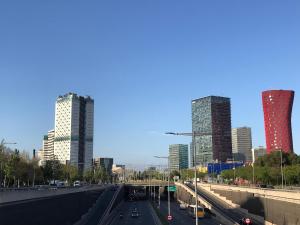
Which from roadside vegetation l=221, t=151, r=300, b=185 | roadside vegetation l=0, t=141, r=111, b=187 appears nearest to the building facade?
roadside vegetation l=221, t=151, r=300, b=185

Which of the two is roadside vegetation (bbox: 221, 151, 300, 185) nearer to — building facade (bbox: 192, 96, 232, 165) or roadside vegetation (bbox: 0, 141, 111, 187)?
building facade (bbox: 192, 96, 232, 165)

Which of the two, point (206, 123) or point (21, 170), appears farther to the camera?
point (21, 170)

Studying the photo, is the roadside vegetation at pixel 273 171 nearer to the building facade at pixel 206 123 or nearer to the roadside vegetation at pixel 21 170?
the building facade at pixel 206 123

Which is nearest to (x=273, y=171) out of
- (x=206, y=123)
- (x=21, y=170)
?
(x=206, y=123)

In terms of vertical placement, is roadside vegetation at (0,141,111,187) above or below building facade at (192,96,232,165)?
below

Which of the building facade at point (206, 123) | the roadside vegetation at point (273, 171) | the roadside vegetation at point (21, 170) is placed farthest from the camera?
the roadside vegetation at point (273, 171)

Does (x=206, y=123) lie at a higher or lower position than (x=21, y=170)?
higher

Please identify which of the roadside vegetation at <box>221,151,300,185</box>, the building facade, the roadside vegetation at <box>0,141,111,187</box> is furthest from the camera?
the roadside vegetation at <box>221,151,300,185</box>

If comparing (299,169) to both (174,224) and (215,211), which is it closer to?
(215,211)

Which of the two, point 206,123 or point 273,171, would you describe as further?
point 273,171

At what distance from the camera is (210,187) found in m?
156

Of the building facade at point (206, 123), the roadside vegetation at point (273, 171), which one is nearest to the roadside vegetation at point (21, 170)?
the building facade at point (206, 123)

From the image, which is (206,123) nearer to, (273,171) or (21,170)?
(273,171)

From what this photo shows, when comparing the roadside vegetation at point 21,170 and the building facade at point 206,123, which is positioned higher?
the building facade at point 206,123
